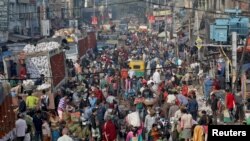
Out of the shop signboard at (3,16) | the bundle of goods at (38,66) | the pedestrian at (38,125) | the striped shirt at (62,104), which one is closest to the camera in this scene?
the pedestrian at (38,125)

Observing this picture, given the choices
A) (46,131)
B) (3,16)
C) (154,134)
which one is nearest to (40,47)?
(46,131)

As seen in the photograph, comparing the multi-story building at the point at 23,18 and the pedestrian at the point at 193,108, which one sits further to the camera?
the multi-story building at the point at 23,18

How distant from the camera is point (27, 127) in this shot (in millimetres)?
14961

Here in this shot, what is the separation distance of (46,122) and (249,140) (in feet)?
30.9

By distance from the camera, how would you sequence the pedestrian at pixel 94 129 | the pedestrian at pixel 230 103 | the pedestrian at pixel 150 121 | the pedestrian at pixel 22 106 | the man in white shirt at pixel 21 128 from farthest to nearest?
the pedestrian at pixel 230 103
the pedestrian at pixel 22 106
the pedestrian at pixel 94 129
the pedestrian at pixel 150 121
the man in white shirt at pixel 21 128

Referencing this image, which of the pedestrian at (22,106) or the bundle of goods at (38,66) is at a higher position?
the bundle of goods at (38,66)

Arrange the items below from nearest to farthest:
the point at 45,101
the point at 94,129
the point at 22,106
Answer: the point at 94,129 → the point at 22,106 → the point at 45,101

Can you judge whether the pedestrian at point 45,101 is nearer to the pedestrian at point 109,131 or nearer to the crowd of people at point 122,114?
the crowd of people at point 122,114

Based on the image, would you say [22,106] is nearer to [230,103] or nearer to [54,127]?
[54,127]

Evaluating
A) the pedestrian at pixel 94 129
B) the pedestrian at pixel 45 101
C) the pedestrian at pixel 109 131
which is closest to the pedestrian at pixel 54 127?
the pedestrian at pixel 94 129

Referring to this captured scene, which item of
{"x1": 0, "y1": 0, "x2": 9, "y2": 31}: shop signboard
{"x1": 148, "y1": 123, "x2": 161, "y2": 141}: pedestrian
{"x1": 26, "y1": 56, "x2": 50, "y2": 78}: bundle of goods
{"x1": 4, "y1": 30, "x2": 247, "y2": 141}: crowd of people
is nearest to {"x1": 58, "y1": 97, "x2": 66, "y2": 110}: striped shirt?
{"x1": 4, "y1": 30, "x2": 247, "y2": 141}: crowd of people

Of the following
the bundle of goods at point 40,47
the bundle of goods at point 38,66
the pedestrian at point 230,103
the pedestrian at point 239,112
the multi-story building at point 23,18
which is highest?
the multi-story building at point 23,18

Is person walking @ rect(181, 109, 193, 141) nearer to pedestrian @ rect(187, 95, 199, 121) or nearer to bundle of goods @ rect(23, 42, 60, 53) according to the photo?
pedestrian @ rect(187, 95, 199, 121)

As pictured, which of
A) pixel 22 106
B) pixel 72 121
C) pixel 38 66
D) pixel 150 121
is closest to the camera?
pixel 72 121
